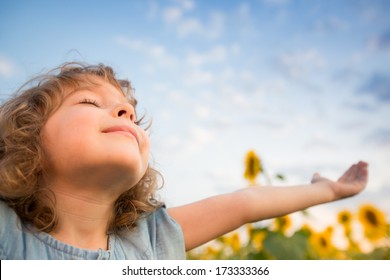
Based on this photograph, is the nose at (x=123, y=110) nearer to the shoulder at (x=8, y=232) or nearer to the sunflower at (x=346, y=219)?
the shoulder at (x=8, y=232)

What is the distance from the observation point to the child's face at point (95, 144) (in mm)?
844

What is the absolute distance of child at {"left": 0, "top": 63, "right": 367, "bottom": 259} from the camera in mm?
854

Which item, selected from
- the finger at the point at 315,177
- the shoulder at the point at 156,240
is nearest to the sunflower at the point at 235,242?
the finger at the point at 315,177

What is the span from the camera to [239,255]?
2037 millimetres

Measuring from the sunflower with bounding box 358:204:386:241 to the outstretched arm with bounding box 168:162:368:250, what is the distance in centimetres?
73

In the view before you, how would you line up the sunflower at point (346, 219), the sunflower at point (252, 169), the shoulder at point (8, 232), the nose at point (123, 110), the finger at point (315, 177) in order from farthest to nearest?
1. the sunflower at point (346, 219)
2. the sunflower at point (252, 169)
3. the finger at point (315, 177)
4. the nose at point (123, 110)
5. the shoulder at point (8, 232)

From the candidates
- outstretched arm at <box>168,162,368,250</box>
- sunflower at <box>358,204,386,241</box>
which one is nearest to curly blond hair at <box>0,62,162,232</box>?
outstretched arm at <box>168,162,368,250</box>

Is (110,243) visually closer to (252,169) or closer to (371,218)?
(252,169)

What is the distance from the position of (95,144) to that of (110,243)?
9.6 inches

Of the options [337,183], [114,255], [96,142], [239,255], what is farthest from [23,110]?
[239,255]

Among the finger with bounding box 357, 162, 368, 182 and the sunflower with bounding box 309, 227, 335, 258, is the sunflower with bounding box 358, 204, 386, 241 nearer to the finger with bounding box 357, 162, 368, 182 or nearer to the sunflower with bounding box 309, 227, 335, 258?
the sunflower with bounding box 309, 227, 335, 258

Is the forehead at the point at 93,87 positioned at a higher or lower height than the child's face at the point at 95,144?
higher

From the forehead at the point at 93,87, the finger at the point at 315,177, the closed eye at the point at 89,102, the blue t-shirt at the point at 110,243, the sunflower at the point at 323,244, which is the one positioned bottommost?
the blue t-shirt at the point at 110,243
